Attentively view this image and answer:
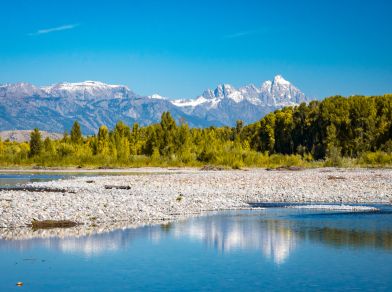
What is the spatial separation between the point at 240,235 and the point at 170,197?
1146cm

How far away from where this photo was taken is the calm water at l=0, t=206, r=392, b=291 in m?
14.7

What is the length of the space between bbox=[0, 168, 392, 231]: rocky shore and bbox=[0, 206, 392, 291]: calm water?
3.03m

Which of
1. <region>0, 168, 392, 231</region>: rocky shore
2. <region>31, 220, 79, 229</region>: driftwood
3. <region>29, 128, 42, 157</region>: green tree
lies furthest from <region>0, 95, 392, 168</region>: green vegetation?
<region>31, 220, 79, 229</region>: driftwood

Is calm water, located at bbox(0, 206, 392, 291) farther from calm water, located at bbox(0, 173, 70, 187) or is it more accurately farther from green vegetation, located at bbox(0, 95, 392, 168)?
green vegetation, located at bbox(0, 95, 392, 168)

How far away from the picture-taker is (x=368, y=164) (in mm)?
70188

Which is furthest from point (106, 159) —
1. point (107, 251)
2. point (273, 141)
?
point (107, 251)

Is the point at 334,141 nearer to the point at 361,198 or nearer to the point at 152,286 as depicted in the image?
the point at 361,198

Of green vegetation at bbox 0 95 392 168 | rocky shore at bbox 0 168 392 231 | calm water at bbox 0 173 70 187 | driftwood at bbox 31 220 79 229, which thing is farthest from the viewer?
green vegetation at bbox 0 95 392 168

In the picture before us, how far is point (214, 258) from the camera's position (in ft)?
58.6

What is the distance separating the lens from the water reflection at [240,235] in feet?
63.3

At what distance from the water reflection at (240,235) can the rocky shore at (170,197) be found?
6.29 feet

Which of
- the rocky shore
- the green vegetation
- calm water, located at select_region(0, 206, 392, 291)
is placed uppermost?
the green vegetation

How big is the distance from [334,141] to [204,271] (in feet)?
248

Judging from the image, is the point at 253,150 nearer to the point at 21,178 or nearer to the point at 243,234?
the point at 21,178
